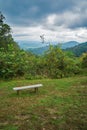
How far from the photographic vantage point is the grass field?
6097 mm

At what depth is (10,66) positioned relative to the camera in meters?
16.5

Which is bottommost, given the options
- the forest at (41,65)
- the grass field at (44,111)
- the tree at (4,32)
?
the grass field at (44,111)

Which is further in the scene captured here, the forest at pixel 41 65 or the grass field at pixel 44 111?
the forest at pixel 41 65

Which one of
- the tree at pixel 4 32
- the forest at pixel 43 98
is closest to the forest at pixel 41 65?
the forest at pixel 43 98

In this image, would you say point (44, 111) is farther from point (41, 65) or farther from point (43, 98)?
point (41, 65)

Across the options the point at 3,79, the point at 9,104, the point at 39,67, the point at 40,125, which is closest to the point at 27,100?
the point at 9,104

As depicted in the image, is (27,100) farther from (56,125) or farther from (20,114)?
(56,125)

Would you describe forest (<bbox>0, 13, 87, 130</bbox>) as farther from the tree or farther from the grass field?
the tree

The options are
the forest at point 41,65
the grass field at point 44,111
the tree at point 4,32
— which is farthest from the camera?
the tree at point 4,32

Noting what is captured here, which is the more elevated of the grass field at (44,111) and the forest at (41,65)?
the forest at (41,65)

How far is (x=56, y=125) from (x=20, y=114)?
5.56ft

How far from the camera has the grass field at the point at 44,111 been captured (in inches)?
240

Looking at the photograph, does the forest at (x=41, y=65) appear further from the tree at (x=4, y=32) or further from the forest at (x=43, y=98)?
the tree at (x=4, y=32)

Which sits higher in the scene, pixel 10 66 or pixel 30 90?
pixel 10 66
